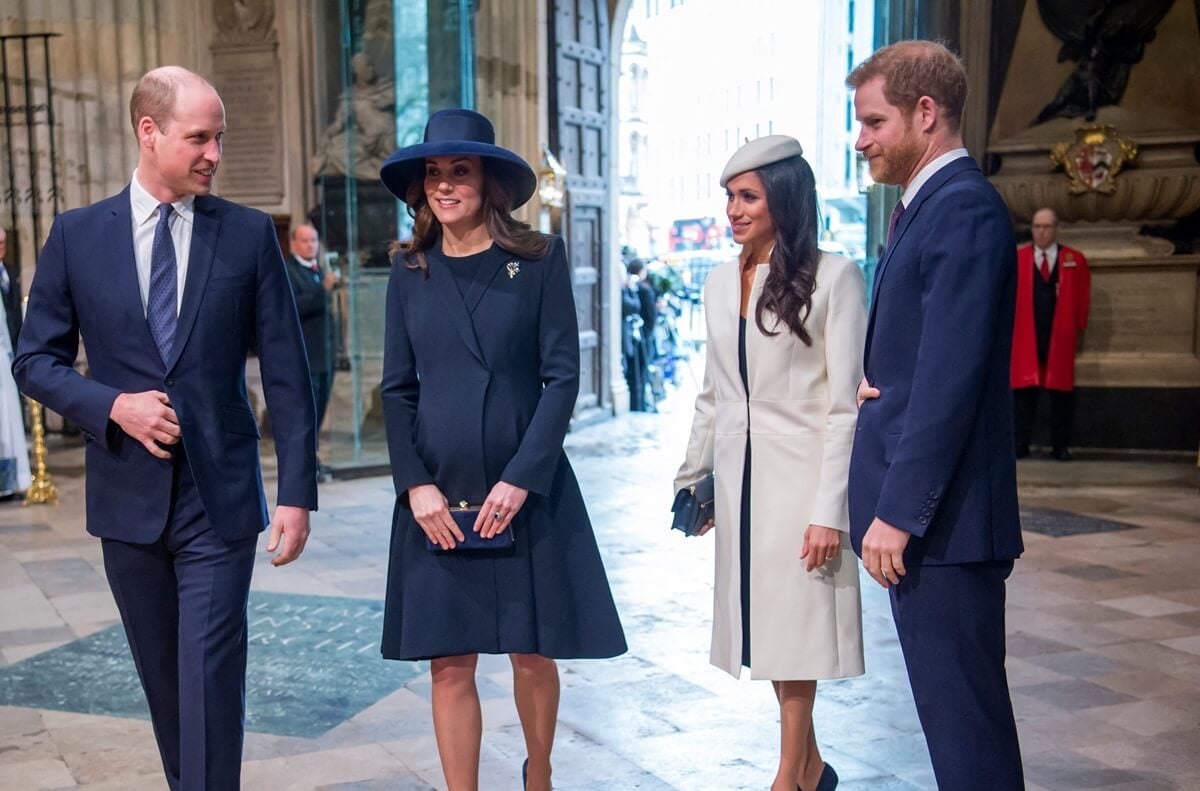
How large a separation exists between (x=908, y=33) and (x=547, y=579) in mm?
8407

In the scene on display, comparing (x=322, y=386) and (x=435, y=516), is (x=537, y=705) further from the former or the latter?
(x=322, y=386)

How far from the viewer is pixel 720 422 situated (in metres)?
3.30

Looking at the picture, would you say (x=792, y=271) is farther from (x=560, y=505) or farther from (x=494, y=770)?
(x=494, y=770)

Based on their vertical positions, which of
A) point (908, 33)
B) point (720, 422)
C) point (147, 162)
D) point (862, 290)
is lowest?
point (720, 422)

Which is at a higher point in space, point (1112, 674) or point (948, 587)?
point (948, 587)

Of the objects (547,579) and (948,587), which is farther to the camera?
(547,579)

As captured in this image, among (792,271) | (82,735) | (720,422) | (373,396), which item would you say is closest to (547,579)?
(720,422)

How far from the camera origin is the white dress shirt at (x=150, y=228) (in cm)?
283

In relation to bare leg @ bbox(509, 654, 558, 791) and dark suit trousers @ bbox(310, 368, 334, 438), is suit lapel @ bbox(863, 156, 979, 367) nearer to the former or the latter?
bare leg @ bbox(509, 654, 558, 791)

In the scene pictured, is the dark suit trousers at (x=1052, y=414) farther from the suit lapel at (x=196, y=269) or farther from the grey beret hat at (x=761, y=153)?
the suit lapel at (x=196, y=269)

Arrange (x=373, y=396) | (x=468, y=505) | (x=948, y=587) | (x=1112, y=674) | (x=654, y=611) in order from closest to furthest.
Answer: (x=948, y=587)
(x=468, y=505)
(x=1112, y=674)
(x=654, y=611)
(x=373, y=396)

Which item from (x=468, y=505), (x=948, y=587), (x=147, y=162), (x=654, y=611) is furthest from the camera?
(x=654, y=611)

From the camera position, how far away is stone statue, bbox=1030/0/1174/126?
10547 millimetres

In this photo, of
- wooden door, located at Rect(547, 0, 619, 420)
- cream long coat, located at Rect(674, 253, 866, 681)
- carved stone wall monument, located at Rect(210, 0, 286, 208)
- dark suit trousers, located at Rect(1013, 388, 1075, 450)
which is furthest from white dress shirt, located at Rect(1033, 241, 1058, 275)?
cream long coat, located at Rect(674, 253, 866, 681)
